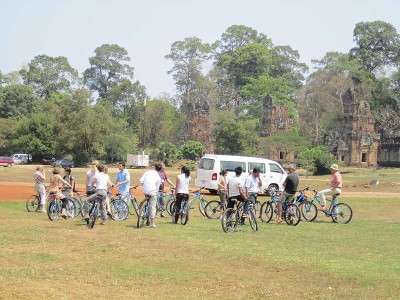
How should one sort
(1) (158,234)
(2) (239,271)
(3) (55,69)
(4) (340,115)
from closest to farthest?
(2) (239,271) → (1) (158,234) → (4) (340,115) → (3) (55,69)

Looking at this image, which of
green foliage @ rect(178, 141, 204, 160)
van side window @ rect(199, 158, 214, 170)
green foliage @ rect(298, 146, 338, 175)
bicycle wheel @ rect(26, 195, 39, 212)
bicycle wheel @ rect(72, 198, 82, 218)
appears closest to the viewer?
bicycle wheel @ rect(72, 198, 82, 218)

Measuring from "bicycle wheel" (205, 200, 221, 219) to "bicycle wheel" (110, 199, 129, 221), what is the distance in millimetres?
2872

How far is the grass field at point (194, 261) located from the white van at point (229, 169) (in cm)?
1124

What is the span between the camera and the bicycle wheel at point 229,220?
16328 millimetres

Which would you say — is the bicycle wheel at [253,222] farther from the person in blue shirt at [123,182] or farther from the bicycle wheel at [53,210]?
the bicycle wheel at [53,210]

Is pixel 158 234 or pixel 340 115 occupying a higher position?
pixel 340 115

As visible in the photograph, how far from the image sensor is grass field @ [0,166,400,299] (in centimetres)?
970

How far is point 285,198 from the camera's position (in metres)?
19.0

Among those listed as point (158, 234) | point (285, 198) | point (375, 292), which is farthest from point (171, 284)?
point (285, 198)

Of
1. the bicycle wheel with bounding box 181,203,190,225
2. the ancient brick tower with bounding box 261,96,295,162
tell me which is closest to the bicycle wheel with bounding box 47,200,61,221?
the bicycle wheel with bounding box 181,203,190,225

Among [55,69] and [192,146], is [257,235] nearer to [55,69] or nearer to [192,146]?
[192,146]

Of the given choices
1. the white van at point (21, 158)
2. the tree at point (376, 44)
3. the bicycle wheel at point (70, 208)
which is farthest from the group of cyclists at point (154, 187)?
the tree at point (376, 44)

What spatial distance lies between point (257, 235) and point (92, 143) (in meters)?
58.2

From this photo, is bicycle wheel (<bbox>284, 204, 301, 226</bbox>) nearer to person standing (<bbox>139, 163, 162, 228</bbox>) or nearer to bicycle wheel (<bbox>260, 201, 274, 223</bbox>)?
bicycle wheel (<bbox>260, 201, 274, 223</bbox>)
